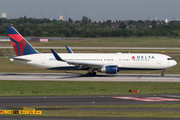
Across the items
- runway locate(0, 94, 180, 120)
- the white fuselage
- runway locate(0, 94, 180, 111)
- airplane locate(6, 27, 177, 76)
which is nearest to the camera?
runway locate(0, 94, 180, 120)

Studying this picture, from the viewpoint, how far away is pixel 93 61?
46.9m

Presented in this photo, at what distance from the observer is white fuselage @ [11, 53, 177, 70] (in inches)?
1811

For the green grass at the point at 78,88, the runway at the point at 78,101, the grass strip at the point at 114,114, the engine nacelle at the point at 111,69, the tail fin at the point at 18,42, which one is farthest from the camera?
the tail fin at the point at 18,42

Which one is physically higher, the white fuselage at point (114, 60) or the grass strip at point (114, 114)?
the white fuselage at point (114, 60)

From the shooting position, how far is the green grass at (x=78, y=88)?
3156cm

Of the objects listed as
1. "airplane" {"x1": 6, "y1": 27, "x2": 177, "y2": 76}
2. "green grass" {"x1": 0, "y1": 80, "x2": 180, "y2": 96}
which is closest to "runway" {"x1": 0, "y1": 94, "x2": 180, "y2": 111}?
"green grass" {"x1": 0, "y1": 80, "x2": 180, "y2": 96}

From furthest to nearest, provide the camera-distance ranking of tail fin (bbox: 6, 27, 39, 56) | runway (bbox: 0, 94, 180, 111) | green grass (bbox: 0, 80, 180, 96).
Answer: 1. tail fin (bbox: 6, 27, 39, 56)
2. green grass (bbox: 0, 80, 180, 96)
3. runway (bbox: 0, 94, 180, 111)

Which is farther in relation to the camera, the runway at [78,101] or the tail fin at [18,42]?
the tail fin at [18,42]

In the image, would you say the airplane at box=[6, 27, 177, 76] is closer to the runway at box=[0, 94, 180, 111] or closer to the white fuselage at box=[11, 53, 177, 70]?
the white fuselage at box=[11, 53, 177, 70]

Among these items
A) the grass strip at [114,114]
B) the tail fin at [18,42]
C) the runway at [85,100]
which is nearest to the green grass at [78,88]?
the runway at [85,100]

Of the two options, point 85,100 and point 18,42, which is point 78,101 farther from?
point 18,42

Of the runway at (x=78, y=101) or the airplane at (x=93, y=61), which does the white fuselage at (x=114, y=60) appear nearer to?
the airplane at (x=93, y=61)

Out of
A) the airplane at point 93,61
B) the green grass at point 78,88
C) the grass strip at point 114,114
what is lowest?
the green grass at point 78,88

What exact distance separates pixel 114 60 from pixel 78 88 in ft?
42.9
